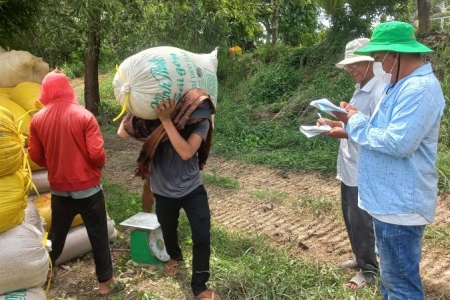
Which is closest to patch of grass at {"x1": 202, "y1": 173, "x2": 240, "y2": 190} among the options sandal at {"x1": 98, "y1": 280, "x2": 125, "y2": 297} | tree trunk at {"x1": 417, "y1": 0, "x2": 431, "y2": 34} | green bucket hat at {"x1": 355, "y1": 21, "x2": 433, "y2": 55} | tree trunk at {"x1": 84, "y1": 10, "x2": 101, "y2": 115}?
sandal at {"x1": 98, "y1": 280, "x2": 125, "y2": 297}

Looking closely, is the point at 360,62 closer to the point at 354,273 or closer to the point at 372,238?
the point at 372,238

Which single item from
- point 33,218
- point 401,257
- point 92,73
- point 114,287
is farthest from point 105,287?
point 92,73

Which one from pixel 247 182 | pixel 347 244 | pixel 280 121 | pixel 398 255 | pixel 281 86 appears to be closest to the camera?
pixel 398 255

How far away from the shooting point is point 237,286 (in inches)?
122

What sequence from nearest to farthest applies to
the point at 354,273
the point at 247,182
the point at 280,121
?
the point at 354,273, the point at 247,182, the point at 280,121

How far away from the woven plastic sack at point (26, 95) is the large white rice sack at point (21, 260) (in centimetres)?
141

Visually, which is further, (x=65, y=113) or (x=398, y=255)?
(x=65, y=113)

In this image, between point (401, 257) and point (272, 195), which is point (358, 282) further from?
point (272, 195)

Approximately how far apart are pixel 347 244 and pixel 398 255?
1.88 m

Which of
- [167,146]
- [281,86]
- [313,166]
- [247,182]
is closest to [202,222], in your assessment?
[167,146]

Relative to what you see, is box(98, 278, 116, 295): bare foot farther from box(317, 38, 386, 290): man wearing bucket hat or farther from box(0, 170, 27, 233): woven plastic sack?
box(317, 38, 386, 290): man wearing bucket hat

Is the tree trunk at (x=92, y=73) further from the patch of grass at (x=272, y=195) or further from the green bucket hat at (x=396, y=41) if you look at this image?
the green bucket hat at (x=396, y=41)

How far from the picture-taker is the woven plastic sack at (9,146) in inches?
93.6

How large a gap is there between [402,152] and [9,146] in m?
1.95
